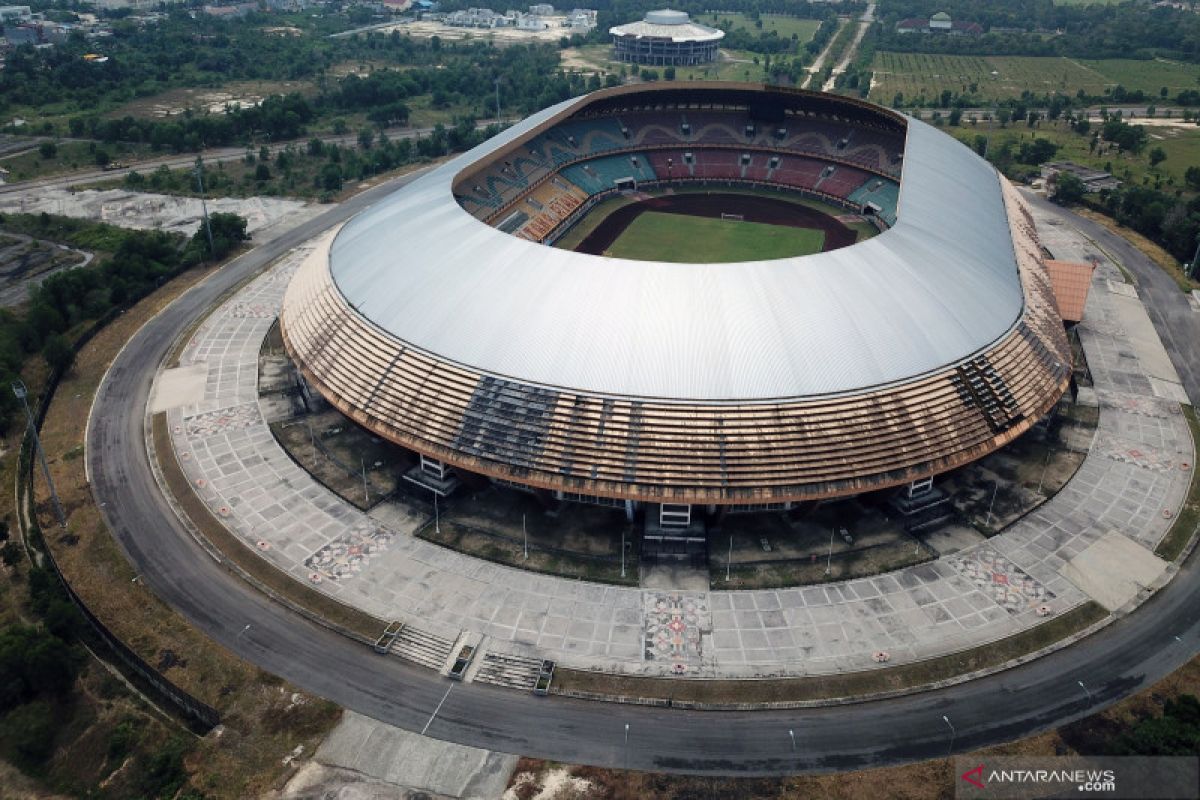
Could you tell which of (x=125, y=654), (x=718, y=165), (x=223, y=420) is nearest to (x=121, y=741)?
(x=125, y=654)

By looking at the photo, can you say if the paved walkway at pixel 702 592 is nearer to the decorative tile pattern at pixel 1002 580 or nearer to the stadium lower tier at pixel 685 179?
the decorative tile pattern at pixel 1002 580

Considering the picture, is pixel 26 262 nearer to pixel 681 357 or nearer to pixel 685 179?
pixel 681 357

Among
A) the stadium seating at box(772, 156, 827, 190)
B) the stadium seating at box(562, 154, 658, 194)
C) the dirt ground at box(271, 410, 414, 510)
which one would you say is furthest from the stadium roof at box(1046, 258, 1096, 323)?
the dirt ground at box(271, 410, 414, 510)

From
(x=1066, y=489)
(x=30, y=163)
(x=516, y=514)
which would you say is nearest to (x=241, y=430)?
(x=516, y=514)

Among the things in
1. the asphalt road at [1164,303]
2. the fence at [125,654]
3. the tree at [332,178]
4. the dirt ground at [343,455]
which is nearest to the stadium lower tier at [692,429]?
the dirt ground at [343,455]

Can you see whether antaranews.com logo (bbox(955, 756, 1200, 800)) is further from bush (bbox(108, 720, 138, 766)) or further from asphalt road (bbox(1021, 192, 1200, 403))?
asphalt road (bbox(1021, 192, 1200, 403))

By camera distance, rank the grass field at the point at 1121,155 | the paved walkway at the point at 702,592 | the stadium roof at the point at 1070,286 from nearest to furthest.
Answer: the paved walkway at the point at 702,592 → the stadium roof at the point at 1070,286 → the grass field at the point at 1121,155
